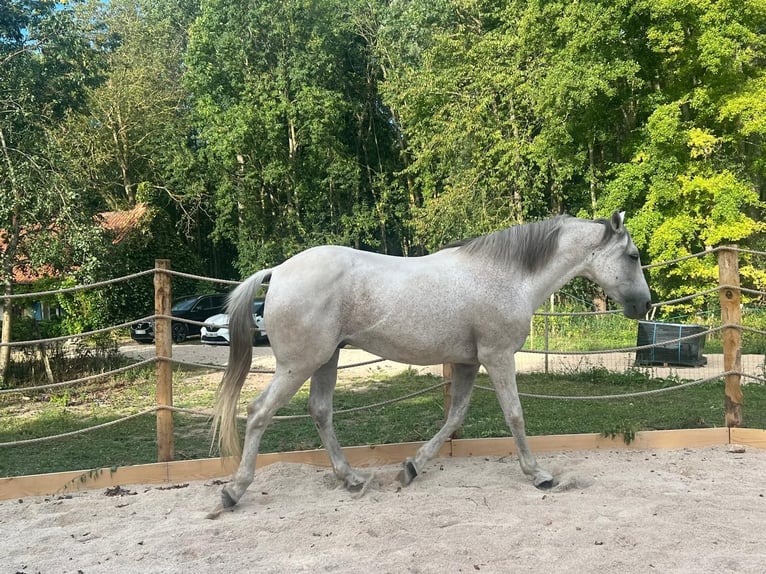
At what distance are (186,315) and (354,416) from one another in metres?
10.6

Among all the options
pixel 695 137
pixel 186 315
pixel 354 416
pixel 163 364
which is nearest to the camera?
pixel 163 364

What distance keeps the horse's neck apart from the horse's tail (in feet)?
5.53

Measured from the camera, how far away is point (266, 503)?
3.37 metres

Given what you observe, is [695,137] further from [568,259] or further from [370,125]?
[370,125]

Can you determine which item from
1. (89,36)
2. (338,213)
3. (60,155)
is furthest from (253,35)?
(60,155)

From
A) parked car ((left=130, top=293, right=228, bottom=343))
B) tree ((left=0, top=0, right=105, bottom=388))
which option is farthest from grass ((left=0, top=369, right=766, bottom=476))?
parked car ((left=130, top=293, right=228, bottom=343))

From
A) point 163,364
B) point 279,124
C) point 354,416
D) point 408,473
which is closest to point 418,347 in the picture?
point 408,473

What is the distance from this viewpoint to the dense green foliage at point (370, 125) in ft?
28.6

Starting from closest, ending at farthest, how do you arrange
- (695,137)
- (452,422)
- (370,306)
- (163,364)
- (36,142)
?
1. (370,306)
2. (452,422)
3. (163,364)
4. (36,142)
5. (695,137)

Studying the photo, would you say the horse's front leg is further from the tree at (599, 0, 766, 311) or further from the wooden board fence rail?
the tree at (599, 0, 766, 311)

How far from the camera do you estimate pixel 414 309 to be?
3.46 m

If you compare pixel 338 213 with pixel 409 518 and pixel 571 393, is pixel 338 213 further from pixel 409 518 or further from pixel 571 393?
pixel 409 518

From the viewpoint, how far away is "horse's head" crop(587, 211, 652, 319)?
11.9 feet

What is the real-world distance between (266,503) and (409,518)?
879mm
